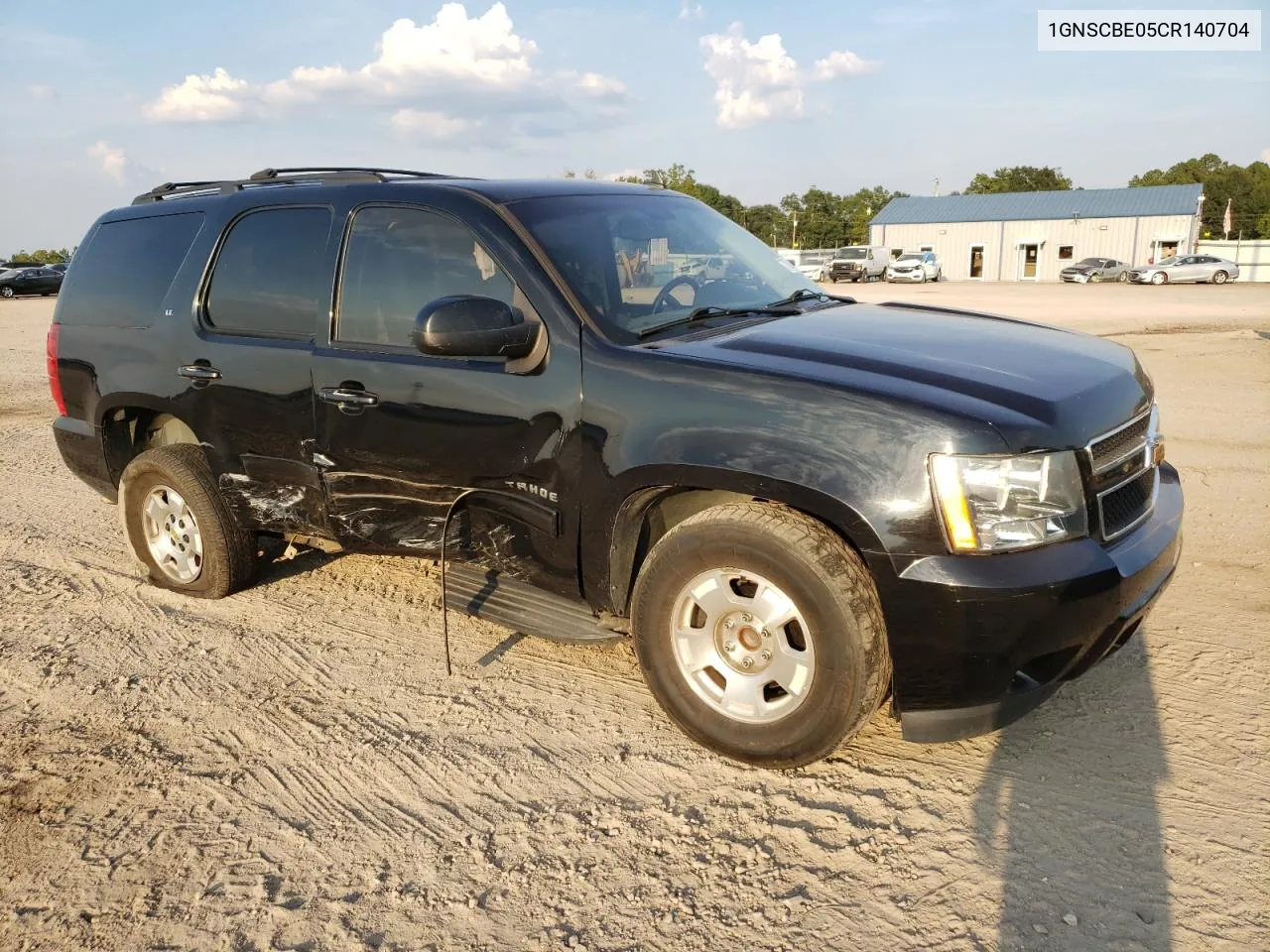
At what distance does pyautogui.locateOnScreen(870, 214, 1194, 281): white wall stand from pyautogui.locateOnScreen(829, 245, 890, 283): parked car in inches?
520

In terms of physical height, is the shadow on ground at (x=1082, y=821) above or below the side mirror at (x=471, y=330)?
below

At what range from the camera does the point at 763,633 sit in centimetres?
327

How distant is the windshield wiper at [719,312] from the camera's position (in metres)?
3.72

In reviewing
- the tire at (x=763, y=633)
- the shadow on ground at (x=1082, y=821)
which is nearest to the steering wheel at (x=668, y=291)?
the tire at (x=763, y=633)

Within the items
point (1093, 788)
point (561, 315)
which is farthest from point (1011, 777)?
point (561, 315)

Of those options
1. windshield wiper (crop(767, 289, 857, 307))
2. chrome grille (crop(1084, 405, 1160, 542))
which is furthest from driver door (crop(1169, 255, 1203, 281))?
chrome grille (crop(1084, 405, 1160, 542))

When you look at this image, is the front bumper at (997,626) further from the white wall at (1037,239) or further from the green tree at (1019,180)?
the green tree at (1019,180)

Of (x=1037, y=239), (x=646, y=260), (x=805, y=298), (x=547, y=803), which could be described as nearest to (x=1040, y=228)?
(x=1037, y=239)

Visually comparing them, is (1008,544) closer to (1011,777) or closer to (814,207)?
(1011,777)

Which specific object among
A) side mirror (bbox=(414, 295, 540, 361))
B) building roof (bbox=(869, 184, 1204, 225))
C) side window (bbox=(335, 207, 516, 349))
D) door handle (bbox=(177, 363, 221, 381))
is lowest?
door handle (bbox=(177, 363, 221, 381))

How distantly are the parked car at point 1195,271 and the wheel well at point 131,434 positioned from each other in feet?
154

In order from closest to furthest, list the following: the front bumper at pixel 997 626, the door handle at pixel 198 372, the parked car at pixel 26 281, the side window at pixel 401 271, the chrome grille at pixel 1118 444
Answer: the front bumper at pixel 997 626
the chrome grille at pixel 1118 444
the side window at pixel 401 271
the door handle at pixel 198 372
the parked car at pixel 26 281

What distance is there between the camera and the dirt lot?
2662 mm

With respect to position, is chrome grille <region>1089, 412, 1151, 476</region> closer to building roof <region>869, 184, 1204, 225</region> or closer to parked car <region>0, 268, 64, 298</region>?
parked car <region>0, 268, 64, 298</region>
